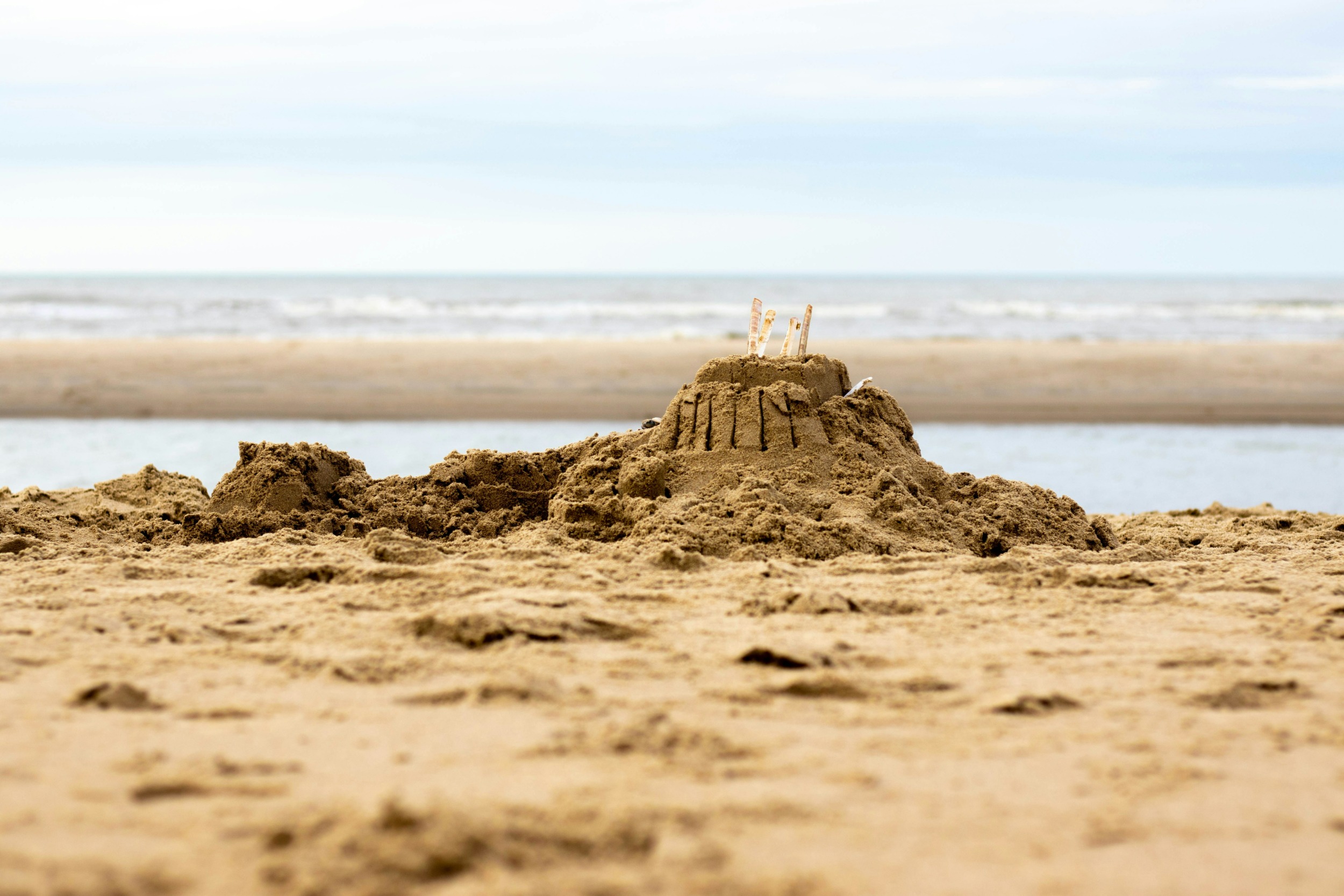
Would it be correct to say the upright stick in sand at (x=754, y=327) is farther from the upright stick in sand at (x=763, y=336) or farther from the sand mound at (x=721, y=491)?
the sand mound at (x=721, y=491)

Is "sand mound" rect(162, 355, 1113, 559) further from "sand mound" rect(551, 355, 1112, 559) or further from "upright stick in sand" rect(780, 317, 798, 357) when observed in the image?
"upright stick in sand" rect(780, 317, 798, 357)

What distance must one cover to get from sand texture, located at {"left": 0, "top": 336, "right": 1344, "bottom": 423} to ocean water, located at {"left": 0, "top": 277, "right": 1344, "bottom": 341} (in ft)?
16.0

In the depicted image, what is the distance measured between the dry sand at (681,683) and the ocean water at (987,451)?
2.61 m

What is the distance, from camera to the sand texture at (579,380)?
38.2ft

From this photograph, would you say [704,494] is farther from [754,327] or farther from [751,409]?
[754,327]

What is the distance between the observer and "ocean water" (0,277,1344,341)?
21.6m

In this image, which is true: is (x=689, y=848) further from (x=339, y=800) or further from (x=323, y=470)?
(x=323, y=470)

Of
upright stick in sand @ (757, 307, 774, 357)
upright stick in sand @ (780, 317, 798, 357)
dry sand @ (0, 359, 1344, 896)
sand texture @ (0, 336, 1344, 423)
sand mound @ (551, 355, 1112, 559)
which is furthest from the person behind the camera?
sand texture @ (0, 336, 1344, 423)

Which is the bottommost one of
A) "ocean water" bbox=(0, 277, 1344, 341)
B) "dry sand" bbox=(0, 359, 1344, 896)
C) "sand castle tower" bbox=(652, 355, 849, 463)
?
"dry sand" bbox=(0, 359, 1344, 896)

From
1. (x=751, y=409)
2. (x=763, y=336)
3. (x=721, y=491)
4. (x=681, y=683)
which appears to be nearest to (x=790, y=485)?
(x=721, y=491)

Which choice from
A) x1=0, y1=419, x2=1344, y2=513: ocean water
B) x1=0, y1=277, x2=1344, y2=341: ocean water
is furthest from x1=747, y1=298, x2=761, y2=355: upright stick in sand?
x1=0, y1=277, x2=1344, y2=341: ocean water

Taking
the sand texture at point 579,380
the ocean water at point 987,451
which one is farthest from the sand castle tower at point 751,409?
the sand texture at point 579,380

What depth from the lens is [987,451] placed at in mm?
8828

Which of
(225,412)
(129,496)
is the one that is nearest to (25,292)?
(225,412)
